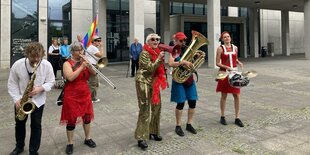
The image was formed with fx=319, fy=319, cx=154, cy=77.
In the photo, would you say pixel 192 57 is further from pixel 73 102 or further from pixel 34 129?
pixel 34 129

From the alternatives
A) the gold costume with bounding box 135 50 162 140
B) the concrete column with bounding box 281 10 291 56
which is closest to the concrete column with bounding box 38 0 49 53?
the gold costume with bounding box 135 50 162 140

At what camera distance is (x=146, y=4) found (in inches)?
968

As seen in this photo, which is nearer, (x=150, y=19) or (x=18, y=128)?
(x=18, y=128)

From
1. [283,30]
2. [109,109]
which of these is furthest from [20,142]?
[283,30]

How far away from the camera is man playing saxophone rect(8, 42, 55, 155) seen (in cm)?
413

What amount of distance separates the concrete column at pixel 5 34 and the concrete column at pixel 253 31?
20.3 m

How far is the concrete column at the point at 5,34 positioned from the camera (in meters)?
19.3

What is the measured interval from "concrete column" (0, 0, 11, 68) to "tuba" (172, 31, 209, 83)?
17204 millimetres

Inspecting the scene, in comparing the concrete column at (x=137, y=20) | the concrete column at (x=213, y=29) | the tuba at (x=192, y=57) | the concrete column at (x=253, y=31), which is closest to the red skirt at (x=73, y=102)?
the tuba at (x=192, y=57)

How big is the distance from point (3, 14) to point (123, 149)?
17756 millimetres

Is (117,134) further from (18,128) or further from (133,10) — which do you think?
(133,10)

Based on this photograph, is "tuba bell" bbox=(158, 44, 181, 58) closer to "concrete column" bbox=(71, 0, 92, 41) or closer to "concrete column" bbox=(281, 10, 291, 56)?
"concrete column" bbox=(71, 0, 92, 41)

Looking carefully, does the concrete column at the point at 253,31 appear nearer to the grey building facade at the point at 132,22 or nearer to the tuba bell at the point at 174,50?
the grey building facade at the point at 132,22

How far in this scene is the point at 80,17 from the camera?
2172 cm
